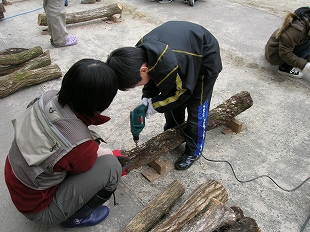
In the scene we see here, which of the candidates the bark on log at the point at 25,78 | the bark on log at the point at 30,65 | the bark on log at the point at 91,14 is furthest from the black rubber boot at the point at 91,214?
the bark on log at the point at 91,14

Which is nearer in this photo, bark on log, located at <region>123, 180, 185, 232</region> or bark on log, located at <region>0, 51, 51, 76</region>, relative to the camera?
bark on log, located at <region>123, 180, 185, 232</region>

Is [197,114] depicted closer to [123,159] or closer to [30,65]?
[123,159]

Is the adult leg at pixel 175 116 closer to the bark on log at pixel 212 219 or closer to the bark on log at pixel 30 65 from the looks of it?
A: the bark on log at pixel 212 219

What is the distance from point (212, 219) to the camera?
186 cm

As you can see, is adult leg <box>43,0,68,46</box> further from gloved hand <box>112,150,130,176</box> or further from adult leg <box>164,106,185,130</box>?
gloved hand <box>112,150,130,176</box>

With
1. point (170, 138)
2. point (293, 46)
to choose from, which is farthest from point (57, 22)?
point (293, 46)

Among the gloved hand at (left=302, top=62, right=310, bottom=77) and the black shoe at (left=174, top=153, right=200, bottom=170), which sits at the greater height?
the gloved hand at (left=302, top=62, right=310, bottom=77)

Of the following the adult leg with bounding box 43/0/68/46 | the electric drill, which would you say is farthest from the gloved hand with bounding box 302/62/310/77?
the adult leg with bounding box 43/0/68/46

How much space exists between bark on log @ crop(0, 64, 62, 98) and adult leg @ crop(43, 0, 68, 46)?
39.4 inches

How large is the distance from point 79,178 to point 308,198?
182 centimetres

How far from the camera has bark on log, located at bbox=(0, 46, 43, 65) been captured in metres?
3.91

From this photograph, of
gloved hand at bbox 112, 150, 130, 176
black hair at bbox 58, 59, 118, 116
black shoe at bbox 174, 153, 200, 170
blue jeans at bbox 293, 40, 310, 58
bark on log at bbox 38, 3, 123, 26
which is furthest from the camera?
bark on log at bbox 38, 3, 123, 26

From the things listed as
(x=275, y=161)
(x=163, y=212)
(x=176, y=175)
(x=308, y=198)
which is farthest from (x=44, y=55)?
(x=308, y=198)

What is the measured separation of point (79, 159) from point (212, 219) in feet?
2.99
